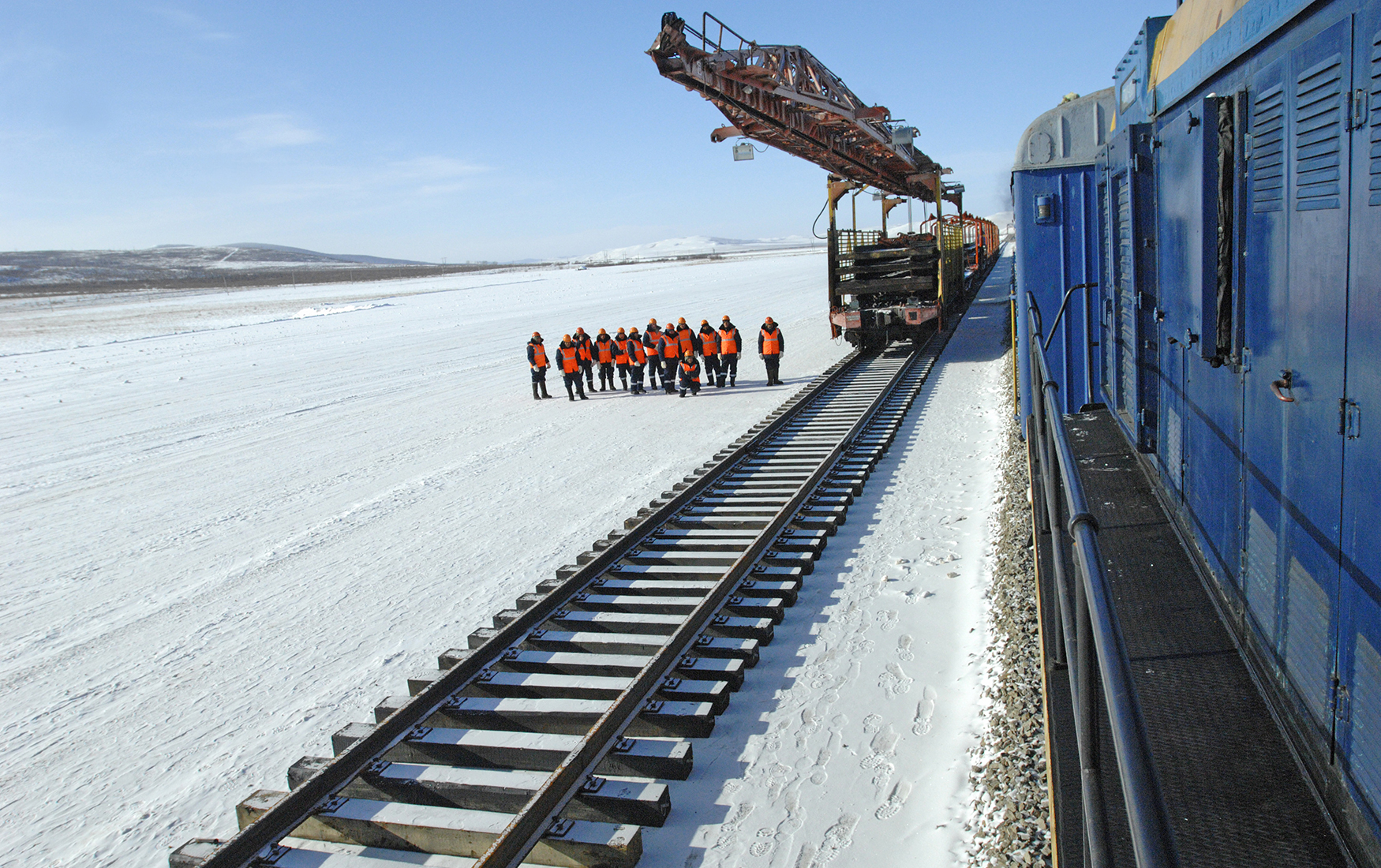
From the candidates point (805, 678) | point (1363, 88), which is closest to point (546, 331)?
point (805, 678)

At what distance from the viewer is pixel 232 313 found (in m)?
49.7

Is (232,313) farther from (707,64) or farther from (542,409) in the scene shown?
(707,64)

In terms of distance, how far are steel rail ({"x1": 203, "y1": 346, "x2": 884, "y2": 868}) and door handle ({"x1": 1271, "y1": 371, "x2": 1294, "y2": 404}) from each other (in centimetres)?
426

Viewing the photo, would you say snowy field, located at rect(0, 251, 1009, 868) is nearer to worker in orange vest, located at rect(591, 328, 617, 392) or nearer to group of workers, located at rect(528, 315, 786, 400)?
group of workers, located at rect(528, 315, 786, 400)

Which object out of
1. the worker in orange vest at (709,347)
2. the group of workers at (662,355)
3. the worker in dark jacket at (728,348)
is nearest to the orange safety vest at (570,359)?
the group of workers at (662,355)

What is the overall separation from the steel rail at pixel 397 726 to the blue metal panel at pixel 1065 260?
4072 millimetres

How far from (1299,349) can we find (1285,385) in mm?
139

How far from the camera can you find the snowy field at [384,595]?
14.5 feet

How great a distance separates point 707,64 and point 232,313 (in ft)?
151

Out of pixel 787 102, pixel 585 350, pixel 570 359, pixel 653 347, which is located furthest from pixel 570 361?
pixel 787 102

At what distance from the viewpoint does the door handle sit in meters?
2.92

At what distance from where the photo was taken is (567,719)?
15.8 ft

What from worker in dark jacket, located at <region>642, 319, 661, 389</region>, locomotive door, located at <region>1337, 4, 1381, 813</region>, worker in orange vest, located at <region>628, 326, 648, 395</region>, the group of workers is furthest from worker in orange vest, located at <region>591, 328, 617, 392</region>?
locomotive door, located at <region>1337, 4, 1381, 813</region>

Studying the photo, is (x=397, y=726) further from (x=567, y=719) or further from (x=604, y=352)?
(x=604, y=352)
